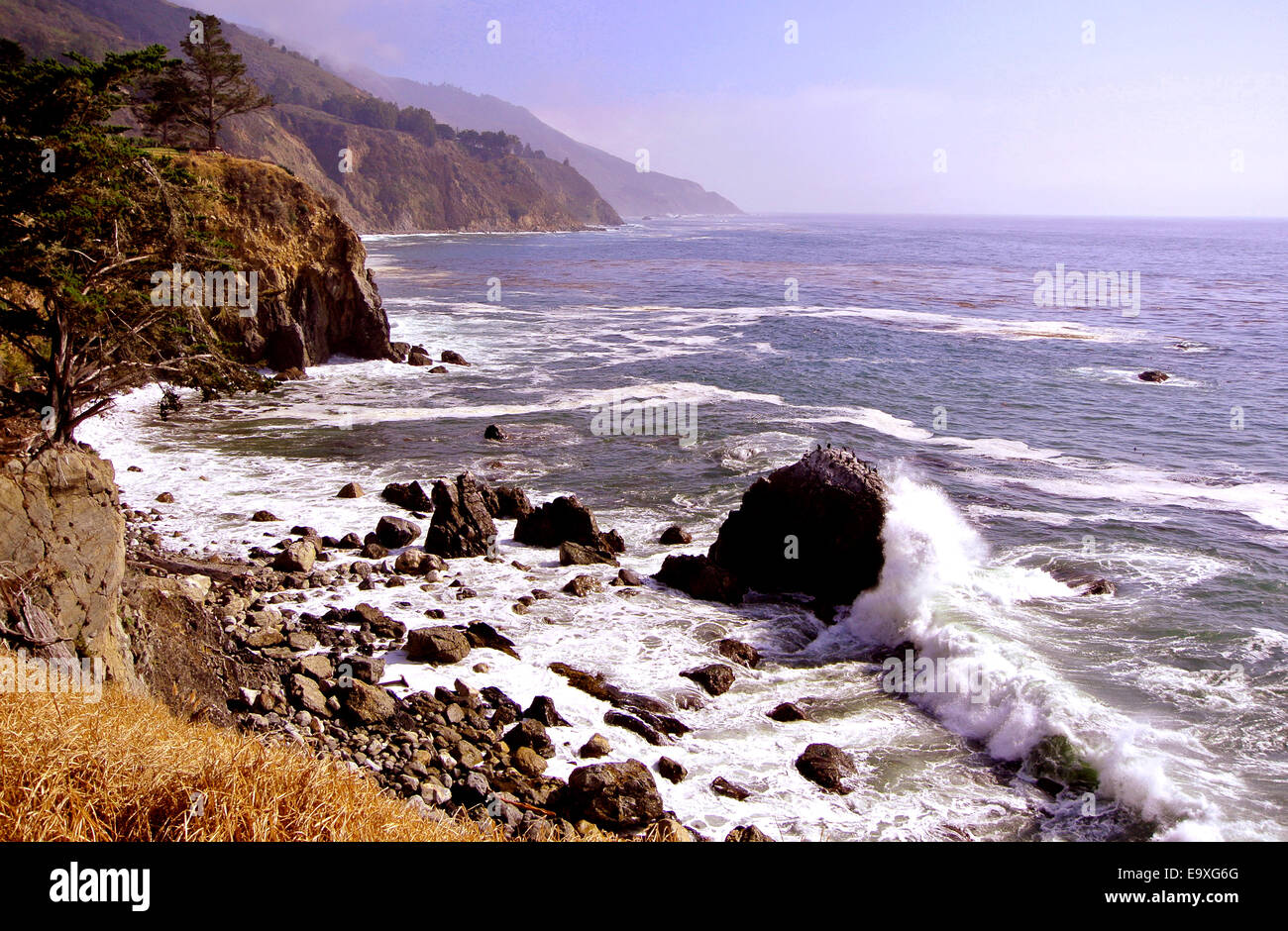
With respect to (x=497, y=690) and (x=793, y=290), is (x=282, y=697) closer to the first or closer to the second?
(x=497, y=690)

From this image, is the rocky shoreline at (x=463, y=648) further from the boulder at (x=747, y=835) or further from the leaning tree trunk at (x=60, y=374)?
the leaning tree trunk at (x=60, y=374)

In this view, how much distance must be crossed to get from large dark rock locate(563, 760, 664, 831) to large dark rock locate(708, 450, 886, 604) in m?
8.19

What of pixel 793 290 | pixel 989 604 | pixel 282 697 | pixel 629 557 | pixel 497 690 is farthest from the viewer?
pixel 793 290

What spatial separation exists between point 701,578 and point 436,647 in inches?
241

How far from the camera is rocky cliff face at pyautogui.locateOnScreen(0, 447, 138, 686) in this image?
31.1ft

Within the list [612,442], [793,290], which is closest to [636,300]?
[793,290]

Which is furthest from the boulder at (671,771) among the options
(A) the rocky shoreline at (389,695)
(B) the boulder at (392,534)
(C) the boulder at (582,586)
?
(B) the boulder at (392,534)

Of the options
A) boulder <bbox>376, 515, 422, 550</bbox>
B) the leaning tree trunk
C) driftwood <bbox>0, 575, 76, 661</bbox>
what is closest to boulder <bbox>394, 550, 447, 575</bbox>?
boulder <bbox>376, 515, 422, 550</bbox>

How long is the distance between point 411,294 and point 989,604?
2487 inches

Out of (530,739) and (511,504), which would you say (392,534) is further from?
(530,739)

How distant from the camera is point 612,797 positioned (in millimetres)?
10539

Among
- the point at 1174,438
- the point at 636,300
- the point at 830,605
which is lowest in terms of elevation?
the point at 830,605

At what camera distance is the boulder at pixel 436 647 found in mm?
14297

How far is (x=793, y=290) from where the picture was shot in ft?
255
